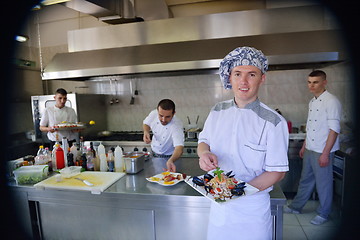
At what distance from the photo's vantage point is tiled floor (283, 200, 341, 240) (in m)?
2.28

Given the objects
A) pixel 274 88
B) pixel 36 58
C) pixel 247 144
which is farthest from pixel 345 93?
pixel 36 58

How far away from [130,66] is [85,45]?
3.21 ft

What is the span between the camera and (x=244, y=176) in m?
1.24

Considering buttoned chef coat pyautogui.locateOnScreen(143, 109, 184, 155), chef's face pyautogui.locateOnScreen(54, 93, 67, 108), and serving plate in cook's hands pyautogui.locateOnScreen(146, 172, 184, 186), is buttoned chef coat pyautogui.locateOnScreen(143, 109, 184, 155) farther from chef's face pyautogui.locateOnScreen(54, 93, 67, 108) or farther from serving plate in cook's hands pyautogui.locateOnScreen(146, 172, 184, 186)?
chef's face pyautogui.locateOnScreen(54, 93, 67, 108)

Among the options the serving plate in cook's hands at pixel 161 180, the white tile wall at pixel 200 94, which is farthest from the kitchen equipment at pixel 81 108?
the serving plate in cook's hands at pixel 161 180

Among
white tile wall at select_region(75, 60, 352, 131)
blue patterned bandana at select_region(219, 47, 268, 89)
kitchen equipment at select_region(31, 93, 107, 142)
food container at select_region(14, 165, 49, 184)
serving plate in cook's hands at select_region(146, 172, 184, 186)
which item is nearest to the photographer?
blue patterned bandana at select_region(219, 47, 268, 89)

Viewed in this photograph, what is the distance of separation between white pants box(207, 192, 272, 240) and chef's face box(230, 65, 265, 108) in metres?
0.53

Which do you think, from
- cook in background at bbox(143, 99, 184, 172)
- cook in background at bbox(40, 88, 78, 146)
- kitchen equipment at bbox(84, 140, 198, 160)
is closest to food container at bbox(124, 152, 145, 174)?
cook in background at bbox(143, 99, 184, 172)

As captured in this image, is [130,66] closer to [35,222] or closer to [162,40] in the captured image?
[162,40]

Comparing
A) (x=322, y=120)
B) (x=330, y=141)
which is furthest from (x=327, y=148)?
(x=322, y=120)

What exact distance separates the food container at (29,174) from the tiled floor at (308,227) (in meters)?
2.32

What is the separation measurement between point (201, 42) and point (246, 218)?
212 centimetres

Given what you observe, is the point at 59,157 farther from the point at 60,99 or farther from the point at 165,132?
the point at 60,99

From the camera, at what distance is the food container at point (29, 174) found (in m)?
1.69
